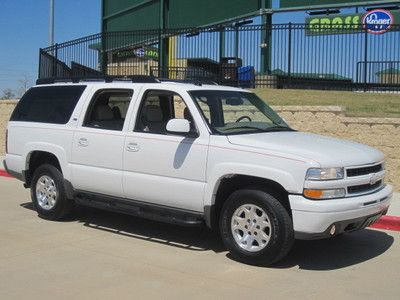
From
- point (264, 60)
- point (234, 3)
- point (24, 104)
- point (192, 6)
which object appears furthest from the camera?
point (192, 6)

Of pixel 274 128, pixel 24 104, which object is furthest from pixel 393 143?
pixel 24 104

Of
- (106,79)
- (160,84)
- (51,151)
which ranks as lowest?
(51,151)

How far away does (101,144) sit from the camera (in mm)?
7637

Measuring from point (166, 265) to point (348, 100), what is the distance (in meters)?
8.78

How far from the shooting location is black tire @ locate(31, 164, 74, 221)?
8336 millimetres

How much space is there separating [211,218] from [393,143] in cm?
541

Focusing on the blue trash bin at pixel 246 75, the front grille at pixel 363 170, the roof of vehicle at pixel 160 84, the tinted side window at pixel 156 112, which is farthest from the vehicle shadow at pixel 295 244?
the blue trash bin at pixel 246 75

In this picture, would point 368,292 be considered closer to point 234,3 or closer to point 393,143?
point 393,143

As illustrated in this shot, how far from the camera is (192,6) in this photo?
73.4 feet

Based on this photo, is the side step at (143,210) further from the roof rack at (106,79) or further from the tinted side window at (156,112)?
the roof rack at (106,79)

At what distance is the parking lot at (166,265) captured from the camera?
5.47 metres

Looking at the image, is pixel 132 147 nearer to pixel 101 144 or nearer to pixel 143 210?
pixel 101 144

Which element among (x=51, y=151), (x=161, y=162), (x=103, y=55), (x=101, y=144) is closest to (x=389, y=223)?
(x=161, y=162)

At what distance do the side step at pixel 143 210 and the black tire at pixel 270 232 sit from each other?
0.41 metres
